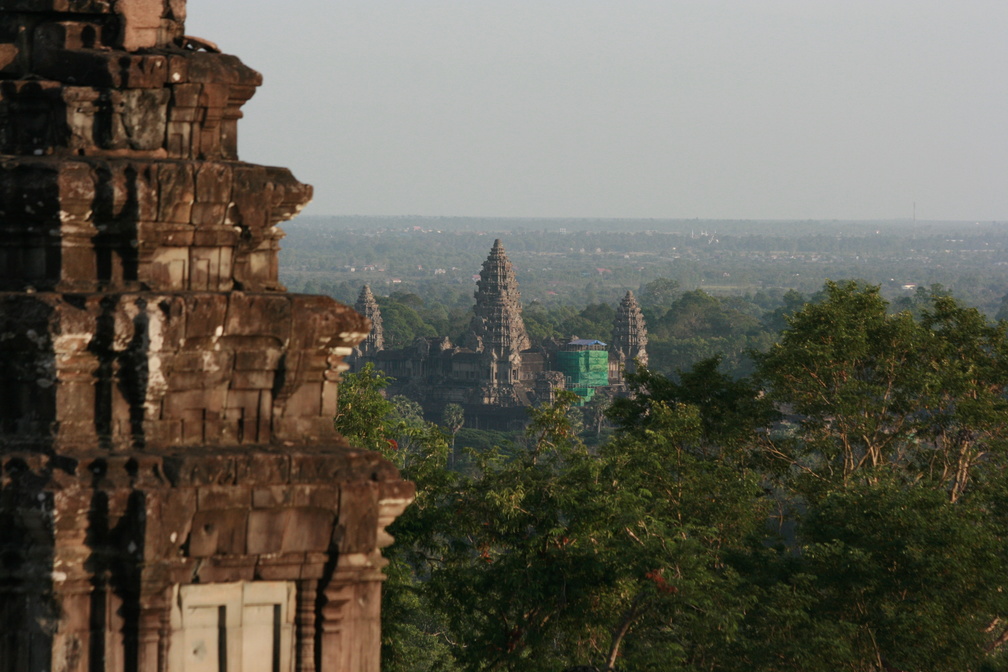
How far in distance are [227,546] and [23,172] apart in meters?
2.31

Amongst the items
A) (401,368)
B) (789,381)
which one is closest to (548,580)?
(789,381)

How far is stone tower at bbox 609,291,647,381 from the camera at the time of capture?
358 feet

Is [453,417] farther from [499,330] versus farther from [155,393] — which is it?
[155,393]

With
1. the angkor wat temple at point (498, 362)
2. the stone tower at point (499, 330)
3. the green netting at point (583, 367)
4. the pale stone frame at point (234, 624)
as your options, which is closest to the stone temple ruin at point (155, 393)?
the pale stone frame at point (234, 624)

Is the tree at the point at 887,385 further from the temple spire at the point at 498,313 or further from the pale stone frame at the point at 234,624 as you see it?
the temple spire at the point at 498,313

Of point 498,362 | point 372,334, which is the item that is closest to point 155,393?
point 498,362

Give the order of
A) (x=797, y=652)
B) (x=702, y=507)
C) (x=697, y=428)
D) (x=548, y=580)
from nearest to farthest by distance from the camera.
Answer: (x=797, y=652) < (x=548, y=580) < (x=702, y=507) < (x=697, y=428)

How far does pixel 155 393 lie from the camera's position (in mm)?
9242

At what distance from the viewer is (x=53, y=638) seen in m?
8.95

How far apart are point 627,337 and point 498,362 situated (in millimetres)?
11572

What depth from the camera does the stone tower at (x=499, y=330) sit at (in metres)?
101

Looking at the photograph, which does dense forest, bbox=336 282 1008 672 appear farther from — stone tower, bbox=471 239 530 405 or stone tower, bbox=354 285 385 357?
stone tower, bbox=354 285 385 357

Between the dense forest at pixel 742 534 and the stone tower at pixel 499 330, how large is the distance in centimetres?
7634

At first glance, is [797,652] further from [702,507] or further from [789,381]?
[789,381]
